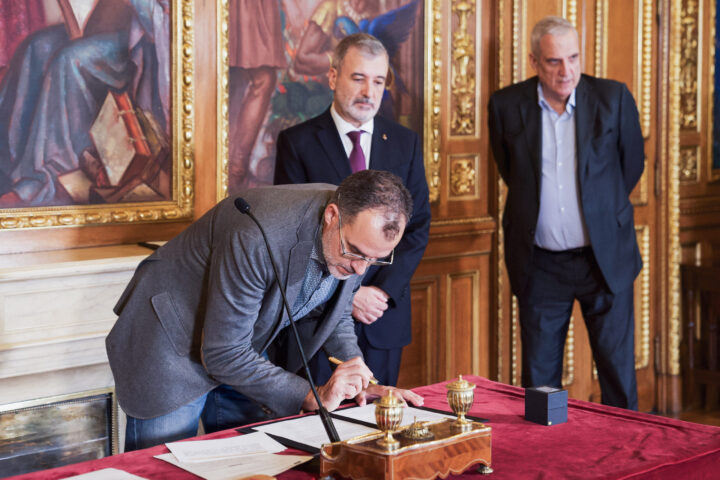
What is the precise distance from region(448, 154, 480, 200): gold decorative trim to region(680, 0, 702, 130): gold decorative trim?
1.59 m

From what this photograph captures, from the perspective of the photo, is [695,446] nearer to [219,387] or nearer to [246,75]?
[219,387]

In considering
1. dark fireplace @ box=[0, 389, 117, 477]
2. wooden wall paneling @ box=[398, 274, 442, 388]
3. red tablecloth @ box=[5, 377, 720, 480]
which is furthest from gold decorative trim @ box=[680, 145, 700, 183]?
dark fireplace @ box=[0, 389, 117, 477]

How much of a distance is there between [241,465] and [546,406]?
2.70 ft

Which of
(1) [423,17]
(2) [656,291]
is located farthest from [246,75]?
(2) [656,291]

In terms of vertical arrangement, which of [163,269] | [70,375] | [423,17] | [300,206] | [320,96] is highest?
[423,17]

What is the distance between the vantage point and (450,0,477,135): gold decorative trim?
16.2ft

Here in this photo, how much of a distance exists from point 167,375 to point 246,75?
192cm

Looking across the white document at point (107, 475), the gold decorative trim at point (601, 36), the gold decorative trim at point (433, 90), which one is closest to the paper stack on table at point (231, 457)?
the white document at point (107, 475)

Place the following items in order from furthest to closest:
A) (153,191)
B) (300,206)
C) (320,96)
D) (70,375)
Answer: (320,96)
(153,191)
(70,375)
(300,206)

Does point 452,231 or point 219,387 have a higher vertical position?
point 452,231

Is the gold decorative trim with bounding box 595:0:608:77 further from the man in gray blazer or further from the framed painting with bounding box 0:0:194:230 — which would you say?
the man in gray blazer

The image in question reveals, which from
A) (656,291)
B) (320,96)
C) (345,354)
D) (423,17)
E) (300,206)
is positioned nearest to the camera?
(300,206)

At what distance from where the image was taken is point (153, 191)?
394cm

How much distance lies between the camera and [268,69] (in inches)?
166
